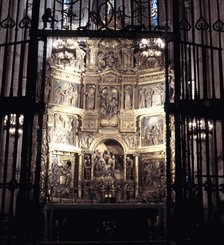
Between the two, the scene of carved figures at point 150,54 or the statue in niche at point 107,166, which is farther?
the scene of carved figures at point 150,54

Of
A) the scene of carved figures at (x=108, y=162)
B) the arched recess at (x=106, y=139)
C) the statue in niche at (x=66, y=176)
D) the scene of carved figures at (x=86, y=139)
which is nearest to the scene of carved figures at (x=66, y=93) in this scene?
the scene of carved figures at (x=86, y=139)

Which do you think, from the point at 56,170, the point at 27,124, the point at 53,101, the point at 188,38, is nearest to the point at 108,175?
the point at 56,170

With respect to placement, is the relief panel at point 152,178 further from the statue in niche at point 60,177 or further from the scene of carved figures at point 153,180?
the statue in niche at point 60,177

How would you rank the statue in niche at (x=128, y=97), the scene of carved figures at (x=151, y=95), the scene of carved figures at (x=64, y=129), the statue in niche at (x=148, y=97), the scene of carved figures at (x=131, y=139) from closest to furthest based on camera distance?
1. the scene of carved figures at (x=64, y=129)
2. the scene of carved figures at (x=131, y=139)
3. the scene of carved figures at (x=151, y=95)
4. the statue in niche at (x=148, y=97)
5. the statue in niche at (x=128, y=97)

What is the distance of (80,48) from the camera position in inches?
715

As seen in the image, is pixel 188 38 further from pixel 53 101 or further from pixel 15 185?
pixel 15 185

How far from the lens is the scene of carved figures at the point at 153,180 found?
15.9 m

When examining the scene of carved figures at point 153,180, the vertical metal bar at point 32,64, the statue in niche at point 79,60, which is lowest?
the scene of carved figures at point 153,180

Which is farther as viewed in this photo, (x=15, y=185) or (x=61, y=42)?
(x=61, y=42)

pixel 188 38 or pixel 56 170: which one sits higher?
pixel 188 38

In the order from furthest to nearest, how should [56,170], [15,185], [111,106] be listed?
[111,106], [56,170], [15,185]

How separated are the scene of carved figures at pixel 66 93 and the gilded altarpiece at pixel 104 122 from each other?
40 mm

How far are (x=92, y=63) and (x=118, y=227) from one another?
Answer: 7999mm

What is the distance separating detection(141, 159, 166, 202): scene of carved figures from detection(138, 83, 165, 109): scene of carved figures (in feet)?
7.58
